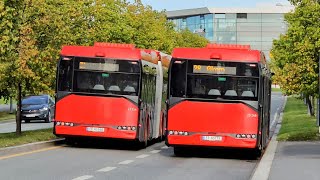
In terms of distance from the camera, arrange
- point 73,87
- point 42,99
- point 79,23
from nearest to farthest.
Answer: point 73,87 < point 79,23 < point 42,99

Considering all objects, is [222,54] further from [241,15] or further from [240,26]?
[240,26]

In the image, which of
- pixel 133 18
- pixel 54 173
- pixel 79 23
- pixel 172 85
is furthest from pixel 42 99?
pixel 54 173

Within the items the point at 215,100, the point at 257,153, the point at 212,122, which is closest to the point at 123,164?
the point at 212,122

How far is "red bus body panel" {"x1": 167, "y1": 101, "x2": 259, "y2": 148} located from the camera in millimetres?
19516

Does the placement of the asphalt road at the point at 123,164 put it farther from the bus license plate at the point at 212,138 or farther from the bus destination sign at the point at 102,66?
the bus destination sign at the point at 102,66

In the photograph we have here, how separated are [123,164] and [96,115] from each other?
174 inches

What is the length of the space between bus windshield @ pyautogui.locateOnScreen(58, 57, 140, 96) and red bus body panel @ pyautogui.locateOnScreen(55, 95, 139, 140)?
11.5 inches

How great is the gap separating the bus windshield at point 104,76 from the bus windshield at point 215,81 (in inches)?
84.0

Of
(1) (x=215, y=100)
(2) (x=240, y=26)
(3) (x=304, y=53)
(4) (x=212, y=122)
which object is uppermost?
(2) (x=240, y=26)

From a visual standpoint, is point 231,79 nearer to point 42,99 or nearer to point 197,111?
point 197,111

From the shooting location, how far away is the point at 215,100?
64.9 feet

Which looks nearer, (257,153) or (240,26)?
(257,153)

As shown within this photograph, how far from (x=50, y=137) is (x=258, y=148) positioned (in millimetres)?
7752

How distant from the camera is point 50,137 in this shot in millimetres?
24375
